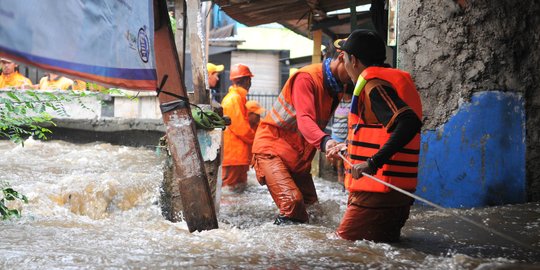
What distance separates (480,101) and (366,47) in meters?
2.24

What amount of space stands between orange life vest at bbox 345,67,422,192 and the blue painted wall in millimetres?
2015

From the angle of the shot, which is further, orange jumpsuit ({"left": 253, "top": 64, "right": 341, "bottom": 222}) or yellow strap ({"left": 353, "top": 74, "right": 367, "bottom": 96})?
orange jumpsuit ({"left": 253, "top": 64, "right": 341, "bottom": 222})

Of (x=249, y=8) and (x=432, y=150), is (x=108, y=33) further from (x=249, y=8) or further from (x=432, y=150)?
(x=249, y=8)

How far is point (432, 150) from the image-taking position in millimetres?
6066

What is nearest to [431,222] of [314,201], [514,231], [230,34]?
[514,231]

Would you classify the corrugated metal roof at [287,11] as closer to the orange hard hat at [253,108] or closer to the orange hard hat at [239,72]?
the orange hard hat at [239,72]

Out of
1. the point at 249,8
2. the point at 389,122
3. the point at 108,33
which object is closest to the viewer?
the point at 108,33

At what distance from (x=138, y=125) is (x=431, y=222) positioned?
7472mm

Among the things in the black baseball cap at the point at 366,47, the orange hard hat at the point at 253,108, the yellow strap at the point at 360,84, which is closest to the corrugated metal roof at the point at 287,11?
the orange hard hat at the point at 253,108

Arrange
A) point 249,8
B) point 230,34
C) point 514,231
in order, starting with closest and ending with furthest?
point 514,231 → point 249,8 → point 230,34

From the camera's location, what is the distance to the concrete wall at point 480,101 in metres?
5.95

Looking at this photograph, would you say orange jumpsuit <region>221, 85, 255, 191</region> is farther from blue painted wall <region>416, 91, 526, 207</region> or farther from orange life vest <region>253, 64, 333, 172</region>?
blue painted wall <region>416, 91, 526, 207</region>

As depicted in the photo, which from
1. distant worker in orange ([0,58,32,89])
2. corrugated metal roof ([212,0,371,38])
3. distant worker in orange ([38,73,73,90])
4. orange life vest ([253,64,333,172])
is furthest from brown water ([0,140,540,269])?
distant worker in orange ([0,58,32,89])

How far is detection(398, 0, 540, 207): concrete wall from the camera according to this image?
595cm
